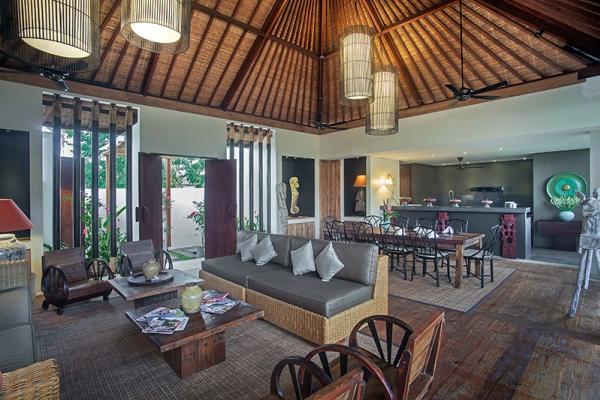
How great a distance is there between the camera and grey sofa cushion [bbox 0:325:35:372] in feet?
7.06

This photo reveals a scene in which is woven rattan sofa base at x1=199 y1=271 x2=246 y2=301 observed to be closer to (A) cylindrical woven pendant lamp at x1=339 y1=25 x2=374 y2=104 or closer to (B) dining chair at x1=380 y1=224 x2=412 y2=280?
(A) cylindrical woven pendant lamp at x1=339 y1=25 x2=374 y2=104

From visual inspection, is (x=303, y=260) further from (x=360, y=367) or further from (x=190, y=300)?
(x=360, y=367)

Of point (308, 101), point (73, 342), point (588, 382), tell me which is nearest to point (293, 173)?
point (308, 101)

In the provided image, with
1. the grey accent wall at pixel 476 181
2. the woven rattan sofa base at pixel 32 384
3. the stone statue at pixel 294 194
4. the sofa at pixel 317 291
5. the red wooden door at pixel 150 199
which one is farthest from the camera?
the grey accent wall at pixel 476 181

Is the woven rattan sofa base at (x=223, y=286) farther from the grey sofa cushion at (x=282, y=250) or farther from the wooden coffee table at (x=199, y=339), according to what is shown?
the wooden coffee table at (x=199, y=339)

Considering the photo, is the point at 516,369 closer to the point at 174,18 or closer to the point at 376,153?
the point at 174,18

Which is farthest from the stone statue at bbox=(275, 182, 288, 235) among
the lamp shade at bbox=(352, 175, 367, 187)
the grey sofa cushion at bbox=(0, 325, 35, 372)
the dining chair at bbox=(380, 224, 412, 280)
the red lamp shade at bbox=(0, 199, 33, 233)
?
the grey sofa cushion at bbox=(0, 325, 35, 372)

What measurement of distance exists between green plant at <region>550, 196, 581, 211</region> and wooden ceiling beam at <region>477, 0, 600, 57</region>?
15.3 ft

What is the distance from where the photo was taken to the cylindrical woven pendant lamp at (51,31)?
7.28 feet

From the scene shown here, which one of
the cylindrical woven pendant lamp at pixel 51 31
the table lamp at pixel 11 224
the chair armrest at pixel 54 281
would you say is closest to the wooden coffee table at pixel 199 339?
the table lamp at pixel 11 224

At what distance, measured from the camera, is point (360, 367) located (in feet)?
5.19

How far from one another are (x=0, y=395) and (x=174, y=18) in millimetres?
2637

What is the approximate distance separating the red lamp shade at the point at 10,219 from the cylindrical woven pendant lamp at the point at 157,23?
199cm

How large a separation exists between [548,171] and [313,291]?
8594mm
